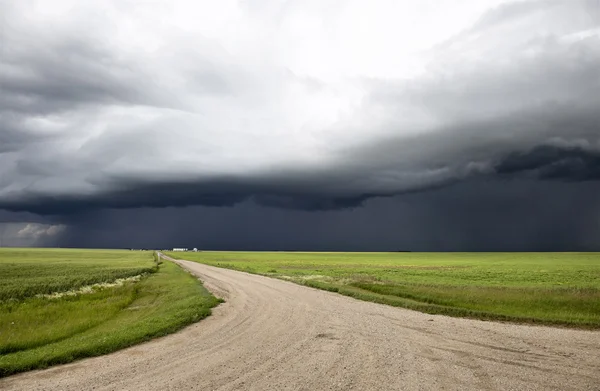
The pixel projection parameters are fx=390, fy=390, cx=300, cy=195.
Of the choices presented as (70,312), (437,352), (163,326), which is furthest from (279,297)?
(437,352)

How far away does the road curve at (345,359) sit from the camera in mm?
10898

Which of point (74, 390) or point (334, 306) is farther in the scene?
point (334, 306)

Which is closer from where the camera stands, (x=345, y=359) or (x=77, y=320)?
(x=345, y=359)

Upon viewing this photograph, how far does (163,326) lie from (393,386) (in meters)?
12.1

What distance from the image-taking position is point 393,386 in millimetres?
10555

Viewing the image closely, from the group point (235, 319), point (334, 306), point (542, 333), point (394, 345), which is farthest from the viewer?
point (334, 306)

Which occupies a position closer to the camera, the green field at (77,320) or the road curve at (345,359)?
the road curve at (345,359)

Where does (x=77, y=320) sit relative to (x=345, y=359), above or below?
below

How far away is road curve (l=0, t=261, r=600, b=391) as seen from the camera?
10.9 metres

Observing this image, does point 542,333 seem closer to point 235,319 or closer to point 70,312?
point 235,319

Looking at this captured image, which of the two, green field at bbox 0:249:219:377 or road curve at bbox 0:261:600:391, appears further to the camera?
green field at bbox 0:249:219:377

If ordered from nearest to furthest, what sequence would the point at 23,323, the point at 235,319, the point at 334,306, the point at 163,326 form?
the point at 163,326, the point at 235,319, the point at 23,323, the point at 334,306

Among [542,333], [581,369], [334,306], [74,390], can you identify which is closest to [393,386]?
[581,369]

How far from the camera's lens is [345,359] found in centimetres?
1321
